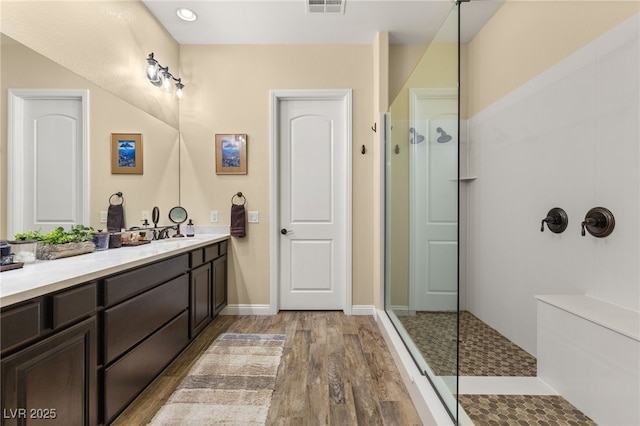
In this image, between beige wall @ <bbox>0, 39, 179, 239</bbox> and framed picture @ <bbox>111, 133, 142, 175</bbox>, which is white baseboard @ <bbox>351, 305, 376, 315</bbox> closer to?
beige wall @ <bbox>0, 39, 179, 239</bbox>

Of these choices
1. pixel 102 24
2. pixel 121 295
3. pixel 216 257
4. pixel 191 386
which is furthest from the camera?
pixel 216 257

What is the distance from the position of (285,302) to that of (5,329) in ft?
7.77

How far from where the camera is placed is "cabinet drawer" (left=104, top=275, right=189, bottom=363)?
1.35 metres

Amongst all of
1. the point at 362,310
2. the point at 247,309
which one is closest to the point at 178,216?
the point at 247,309

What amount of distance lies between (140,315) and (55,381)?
1.62 ft

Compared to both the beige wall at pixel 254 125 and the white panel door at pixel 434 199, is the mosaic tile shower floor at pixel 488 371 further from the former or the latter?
the beige wall at pixel 254 125

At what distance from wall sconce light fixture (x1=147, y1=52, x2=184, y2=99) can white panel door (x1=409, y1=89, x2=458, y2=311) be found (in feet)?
7.28

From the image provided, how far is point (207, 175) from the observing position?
3.05m

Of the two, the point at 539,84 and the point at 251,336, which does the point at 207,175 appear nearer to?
the point at 251,336

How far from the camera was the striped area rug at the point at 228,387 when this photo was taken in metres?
1.51

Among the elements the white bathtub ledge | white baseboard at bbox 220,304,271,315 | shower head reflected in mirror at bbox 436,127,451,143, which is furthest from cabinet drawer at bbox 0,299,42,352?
the white bathtub ledge

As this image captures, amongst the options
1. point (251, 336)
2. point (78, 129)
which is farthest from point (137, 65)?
point (251, 336)

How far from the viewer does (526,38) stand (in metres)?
2.29

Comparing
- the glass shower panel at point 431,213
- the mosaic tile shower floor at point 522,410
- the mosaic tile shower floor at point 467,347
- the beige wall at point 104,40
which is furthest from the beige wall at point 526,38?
the beige wall at point 104,40
